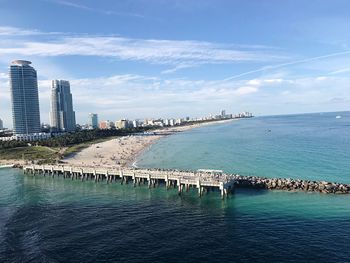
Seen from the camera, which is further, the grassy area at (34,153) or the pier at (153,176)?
the grassy area at (34,153)

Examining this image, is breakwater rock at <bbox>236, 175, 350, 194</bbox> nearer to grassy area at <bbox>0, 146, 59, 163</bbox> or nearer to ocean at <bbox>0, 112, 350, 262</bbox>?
ocean at <bbox>0, 112, 350, 262</bbox>

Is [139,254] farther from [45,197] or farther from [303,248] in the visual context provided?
[45,197]

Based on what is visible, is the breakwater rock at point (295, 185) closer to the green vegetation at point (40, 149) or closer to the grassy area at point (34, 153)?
the green vegetation at point (40, 149)

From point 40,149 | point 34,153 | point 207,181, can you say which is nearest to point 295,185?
point 207,181

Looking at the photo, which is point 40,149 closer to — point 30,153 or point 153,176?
point 30,153

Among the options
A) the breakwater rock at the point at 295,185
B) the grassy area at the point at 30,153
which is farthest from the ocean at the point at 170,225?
the grassy area at the point at 30,153

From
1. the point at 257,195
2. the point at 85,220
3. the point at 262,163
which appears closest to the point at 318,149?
the point at 262,163

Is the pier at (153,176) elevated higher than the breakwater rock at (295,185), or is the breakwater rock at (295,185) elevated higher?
the pier at (153,176)

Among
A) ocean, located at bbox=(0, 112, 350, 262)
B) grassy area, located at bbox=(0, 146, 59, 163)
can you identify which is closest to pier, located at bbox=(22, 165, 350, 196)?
ocean, located at bbox=(0, 112, 350, 262)
